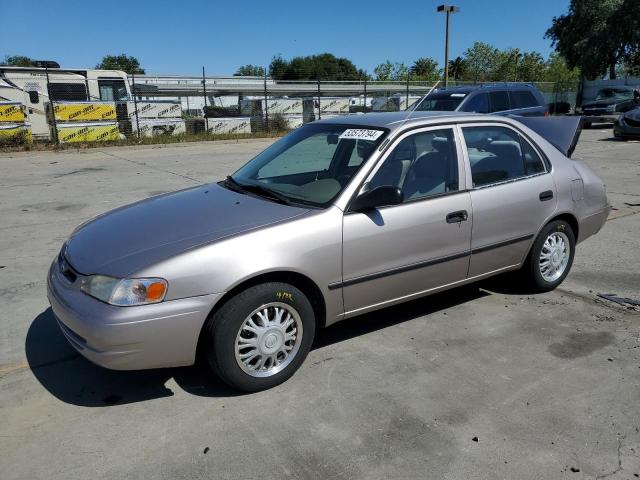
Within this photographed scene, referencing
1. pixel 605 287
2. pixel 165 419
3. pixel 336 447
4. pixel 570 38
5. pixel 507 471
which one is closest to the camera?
pixel 507 471

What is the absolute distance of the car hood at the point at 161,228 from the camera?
2992 mm

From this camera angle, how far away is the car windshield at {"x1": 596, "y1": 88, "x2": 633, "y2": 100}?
81.4ft

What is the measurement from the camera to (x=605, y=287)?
4.86 meters

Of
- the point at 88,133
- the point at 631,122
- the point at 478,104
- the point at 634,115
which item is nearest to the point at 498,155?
the point at 478,104

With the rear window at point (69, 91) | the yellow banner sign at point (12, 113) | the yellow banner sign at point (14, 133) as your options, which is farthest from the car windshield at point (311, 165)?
the rear window at point (69, 91)

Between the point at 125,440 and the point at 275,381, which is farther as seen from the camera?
the point at 275,381

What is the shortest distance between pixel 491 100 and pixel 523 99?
1376 mm

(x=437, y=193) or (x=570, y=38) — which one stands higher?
(x=570, y=38)

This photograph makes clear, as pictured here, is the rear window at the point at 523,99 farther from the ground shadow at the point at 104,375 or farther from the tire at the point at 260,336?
the tire at the point at 260,336

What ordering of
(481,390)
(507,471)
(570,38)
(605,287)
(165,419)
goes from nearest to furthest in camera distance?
1. (507,471)
2. (165,419)
3. (481,390)
4. (605,287)
5. (570,38)

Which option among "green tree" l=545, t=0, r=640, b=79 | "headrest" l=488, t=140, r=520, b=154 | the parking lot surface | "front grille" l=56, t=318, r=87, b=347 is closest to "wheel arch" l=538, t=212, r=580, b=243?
the parking lot surface

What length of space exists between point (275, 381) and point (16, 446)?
137 cm

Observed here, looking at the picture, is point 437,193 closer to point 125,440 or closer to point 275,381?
point 275,381

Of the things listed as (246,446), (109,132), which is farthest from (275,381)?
(109,132)
